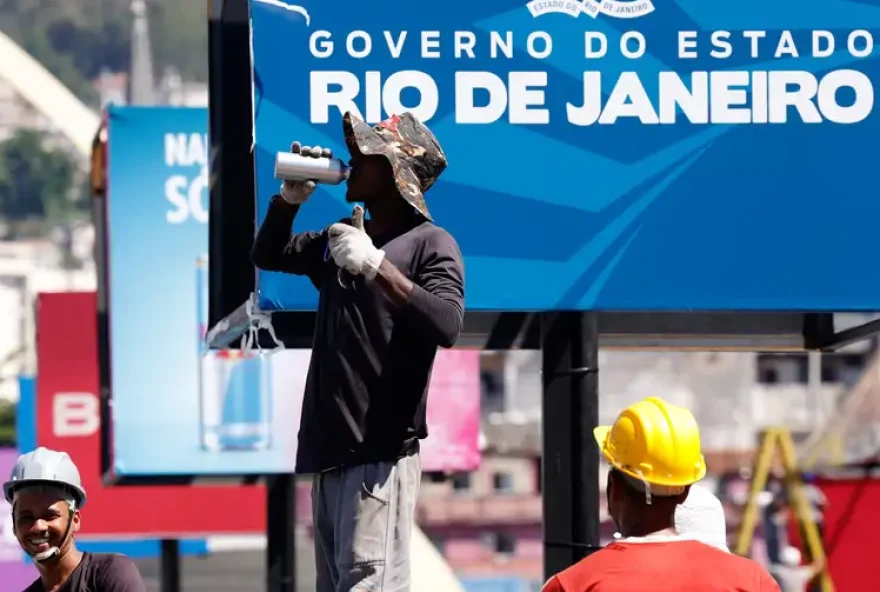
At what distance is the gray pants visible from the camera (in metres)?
5.42

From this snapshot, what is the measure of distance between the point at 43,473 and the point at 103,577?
35 centimetres

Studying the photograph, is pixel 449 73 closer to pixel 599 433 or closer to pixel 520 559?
pixel 599 433

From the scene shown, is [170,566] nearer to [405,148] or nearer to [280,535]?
[280,535]

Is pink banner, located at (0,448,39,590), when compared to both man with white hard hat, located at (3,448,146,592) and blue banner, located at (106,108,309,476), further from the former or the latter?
man with white hard hat, located at (3,448,146,592)

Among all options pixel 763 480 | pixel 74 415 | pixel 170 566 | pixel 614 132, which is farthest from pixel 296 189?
pixel 763 480

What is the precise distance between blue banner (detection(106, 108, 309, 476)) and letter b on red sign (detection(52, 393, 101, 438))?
1.57 meters

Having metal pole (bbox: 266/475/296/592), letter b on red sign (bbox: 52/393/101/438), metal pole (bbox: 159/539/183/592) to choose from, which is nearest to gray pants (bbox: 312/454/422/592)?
metal pole (bbox: 266/475/296/592)

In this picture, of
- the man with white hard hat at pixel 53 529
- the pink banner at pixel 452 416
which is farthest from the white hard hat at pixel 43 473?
the pink banner at pixel 452 416

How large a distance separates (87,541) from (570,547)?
323 inches

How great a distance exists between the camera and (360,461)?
5.43 meters

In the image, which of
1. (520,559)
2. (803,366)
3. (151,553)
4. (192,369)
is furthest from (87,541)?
(803,366)

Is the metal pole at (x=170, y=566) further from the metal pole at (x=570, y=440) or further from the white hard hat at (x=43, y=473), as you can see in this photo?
the white hard hat at (x=43, y=473)

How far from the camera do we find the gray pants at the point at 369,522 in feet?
17.8

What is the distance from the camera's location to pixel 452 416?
13.7m
